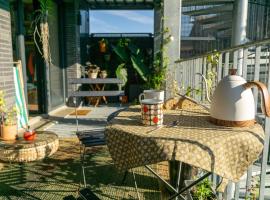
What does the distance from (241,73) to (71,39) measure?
5995mm

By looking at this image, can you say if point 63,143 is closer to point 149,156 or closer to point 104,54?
point 149,156

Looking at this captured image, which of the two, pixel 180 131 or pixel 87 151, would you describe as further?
Result: pixel 87 151

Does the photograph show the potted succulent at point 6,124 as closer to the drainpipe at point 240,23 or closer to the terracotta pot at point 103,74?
the drainpipe at point 240,23

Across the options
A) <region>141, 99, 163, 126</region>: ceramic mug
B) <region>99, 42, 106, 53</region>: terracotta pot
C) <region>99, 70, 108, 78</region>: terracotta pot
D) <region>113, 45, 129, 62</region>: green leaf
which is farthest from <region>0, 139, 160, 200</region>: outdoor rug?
<region>99, 42, 106, 53</region>: terracotta pot

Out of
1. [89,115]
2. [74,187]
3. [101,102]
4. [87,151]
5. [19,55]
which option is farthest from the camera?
[101,102]

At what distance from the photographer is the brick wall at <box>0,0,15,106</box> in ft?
13.2

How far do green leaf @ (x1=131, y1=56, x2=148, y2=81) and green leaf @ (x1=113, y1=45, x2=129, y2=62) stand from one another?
0.41 m

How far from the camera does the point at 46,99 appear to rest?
247 inches

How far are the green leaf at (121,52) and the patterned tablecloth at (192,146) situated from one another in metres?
6.80

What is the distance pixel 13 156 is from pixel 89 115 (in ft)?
11.4

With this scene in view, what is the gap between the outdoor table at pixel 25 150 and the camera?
10.5ft

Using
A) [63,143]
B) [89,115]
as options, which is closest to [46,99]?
[89,115]

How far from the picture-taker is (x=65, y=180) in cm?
303

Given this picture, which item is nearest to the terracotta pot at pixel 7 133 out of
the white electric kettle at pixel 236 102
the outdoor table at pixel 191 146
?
the outdoor table at pixel 191 146
